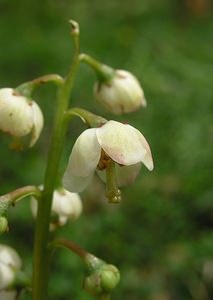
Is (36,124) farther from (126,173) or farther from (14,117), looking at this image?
(126,173)

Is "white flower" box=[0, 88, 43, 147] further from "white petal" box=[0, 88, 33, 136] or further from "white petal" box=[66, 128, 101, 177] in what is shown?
"white petal" box=[66, 128, 101, 177]

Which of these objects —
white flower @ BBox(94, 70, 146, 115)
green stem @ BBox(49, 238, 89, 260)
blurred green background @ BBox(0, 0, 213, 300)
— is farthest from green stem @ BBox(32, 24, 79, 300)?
blurred green background @ BBox(0, 0, 213, 300)

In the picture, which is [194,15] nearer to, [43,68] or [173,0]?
[173,0]

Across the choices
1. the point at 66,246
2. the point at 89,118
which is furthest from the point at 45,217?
the point at 89,118

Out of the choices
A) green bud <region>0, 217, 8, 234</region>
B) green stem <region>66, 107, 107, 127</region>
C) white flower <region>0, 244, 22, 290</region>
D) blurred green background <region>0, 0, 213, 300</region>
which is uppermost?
green stem <region>66, 107, 107, 127</region>

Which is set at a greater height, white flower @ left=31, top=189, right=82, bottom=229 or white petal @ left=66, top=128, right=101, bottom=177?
white petal @ left=66, top=128, right=101, bottom=177

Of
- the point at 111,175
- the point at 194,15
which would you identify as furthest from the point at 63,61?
the point at 111,175

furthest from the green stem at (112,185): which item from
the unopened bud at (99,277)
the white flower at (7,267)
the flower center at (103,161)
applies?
the white flower at (7,267)
